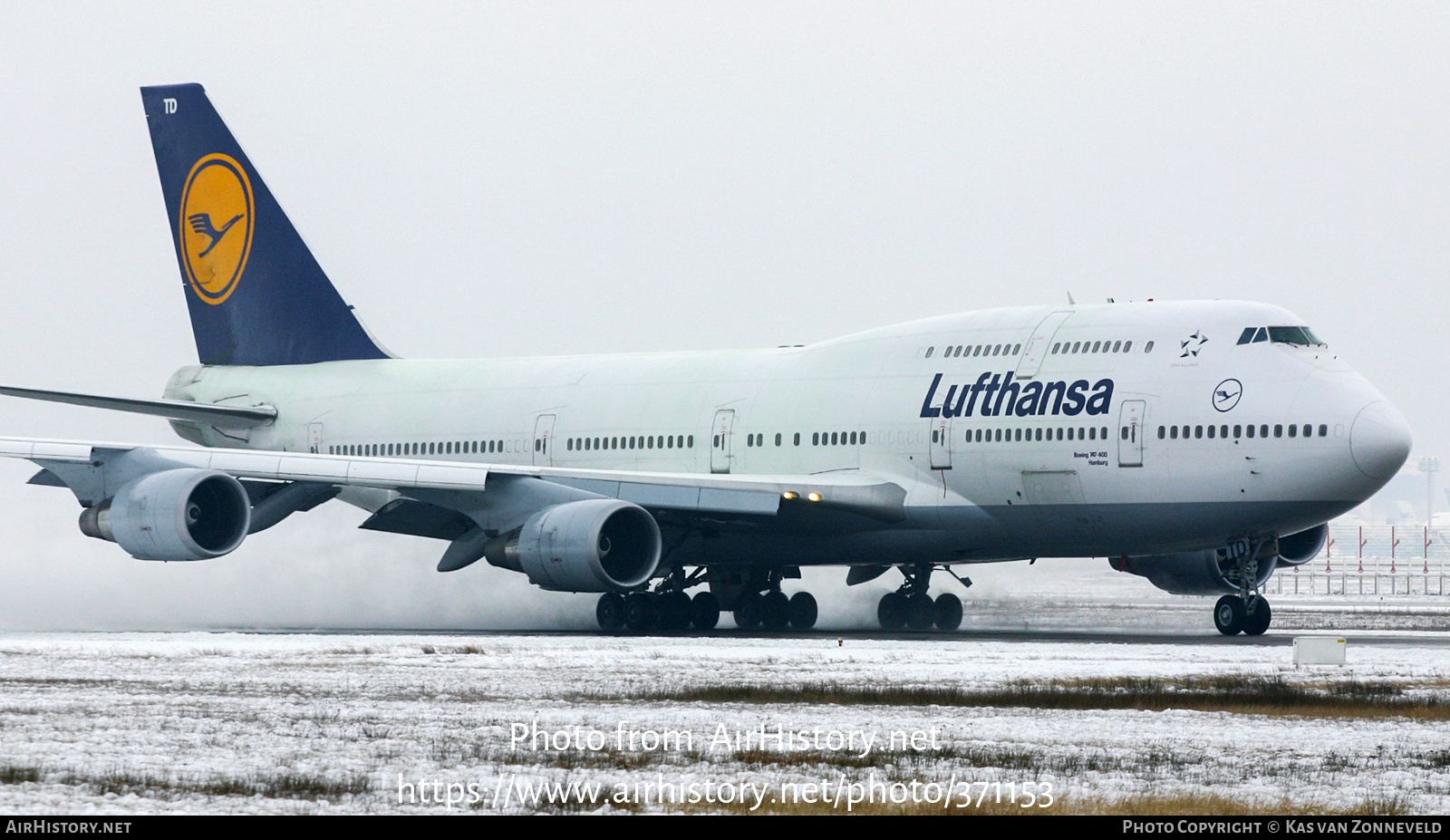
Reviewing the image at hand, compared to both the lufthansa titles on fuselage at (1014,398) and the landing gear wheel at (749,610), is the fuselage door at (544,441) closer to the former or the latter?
the landing gear wheel at (749,610)

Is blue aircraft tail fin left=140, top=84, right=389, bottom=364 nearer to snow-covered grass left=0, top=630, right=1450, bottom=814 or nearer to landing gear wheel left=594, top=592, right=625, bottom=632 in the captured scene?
landing gear wheel left=594, top=592, right=625, bottom=632

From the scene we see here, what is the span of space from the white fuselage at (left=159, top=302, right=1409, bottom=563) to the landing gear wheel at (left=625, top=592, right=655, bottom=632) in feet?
4.73

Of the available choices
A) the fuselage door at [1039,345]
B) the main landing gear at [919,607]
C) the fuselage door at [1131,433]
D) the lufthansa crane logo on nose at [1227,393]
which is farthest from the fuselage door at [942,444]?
the lufthansa crane logo on nose at [1227,393]

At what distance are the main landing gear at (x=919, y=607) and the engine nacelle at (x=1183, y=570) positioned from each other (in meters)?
2.60

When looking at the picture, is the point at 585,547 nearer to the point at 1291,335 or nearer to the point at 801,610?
the point at 801,610

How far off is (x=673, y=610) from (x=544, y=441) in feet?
16.0

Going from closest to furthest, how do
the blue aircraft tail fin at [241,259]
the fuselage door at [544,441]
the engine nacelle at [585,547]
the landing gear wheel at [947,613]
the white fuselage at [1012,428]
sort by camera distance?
1. the white fuselage at [1012,428]
2. the engine nacelle at [585,547]
3. the landing gear wheel at [947,613]
4. the fuselage door at [544,441]
5. the blue aircraft tail fin at [241,259]

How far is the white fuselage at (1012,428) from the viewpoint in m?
23.6

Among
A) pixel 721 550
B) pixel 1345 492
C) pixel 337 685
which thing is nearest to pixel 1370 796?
pixel 337 685

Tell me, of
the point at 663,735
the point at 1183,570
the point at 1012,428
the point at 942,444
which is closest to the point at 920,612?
the point at 1183,570

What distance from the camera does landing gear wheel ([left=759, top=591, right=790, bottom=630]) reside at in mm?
29406

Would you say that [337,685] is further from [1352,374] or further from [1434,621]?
[1434,621]
